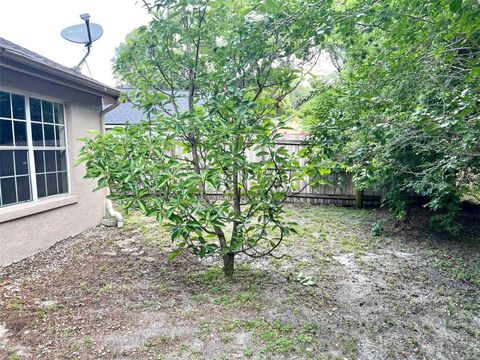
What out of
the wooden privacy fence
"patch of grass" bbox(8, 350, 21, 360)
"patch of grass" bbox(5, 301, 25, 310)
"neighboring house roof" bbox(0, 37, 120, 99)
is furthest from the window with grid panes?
the wooden privacy fence

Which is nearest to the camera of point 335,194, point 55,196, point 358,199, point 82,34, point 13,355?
point 13,355

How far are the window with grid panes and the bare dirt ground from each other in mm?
932

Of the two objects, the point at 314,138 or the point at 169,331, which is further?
the point at 314,138

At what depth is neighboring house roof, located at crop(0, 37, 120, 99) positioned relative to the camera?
3.75 metres

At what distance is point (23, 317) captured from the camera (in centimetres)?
295

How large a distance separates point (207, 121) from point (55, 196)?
3396 millimetres

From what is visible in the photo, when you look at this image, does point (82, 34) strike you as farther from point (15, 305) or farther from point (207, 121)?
point (15, 305)

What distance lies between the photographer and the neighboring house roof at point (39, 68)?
12.3 feet

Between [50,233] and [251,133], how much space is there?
3.62 metres

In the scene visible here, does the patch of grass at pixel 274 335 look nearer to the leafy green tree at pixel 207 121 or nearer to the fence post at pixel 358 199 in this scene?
the leafy green tree at pixel 207 121

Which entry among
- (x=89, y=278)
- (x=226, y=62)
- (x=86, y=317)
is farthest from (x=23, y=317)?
(x=226, y=62)

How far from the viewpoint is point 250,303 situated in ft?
10.5

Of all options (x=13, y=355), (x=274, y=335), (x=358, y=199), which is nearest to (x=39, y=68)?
(x=13, y=355)

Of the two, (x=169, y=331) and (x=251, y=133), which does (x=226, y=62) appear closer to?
(x=251, y=133)
